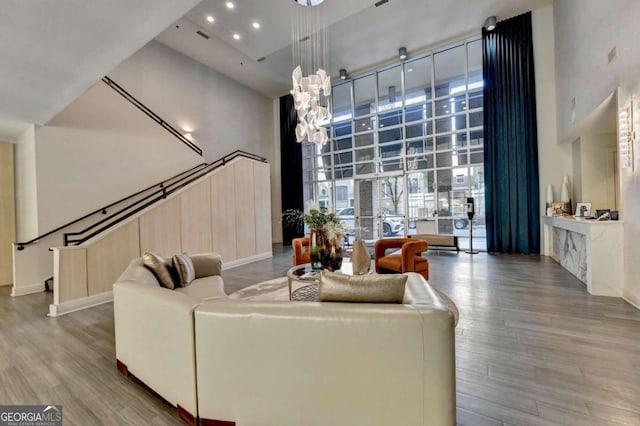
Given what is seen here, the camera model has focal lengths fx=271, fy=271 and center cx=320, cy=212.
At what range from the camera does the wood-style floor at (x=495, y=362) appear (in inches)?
69.7

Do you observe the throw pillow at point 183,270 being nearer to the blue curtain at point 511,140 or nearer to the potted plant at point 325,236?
the potted plant at point 325,236

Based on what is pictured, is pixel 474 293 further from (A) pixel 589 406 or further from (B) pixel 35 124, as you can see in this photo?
(B) pixel 35 124

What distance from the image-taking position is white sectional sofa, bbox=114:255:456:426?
1315 millimetres

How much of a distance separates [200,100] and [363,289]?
9.10 m

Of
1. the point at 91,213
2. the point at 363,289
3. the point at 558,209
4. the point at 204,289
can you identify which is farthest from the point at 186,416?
the point at 558,209

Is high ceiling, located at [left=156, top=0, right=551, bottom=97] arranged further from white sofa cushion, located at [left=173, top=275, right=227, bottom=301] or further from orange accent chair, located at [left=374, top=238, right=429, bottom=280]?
white sofa cushion, located at [left=173, top=275, right=227, bottom=301]

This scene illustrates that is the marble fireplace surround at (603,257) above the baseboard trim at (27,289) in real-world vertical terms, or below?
above

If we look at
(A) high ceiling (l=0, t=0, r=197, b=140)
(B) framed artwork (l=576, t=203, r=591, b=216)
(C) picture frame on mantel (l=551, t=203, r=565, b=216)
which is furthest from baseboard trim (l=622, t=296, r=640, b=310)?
(A) high ceiling (l=0, t=0, r=197, b=140)

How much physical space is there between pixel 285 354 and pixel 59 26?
3.39 meters

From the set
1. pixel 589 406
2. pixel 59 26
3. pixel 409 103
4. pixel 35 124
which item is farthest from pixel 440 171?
pixel 35 124

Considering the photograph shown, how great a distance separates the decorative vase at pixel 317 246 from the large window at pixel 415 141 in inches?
202

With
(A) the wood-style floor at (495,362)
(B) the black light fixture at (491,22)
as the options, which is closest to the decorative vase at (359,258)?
(A) the wood-style floor at (495,362)

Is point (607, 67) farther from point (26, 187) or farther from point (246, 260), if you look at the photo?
point (26, 187)

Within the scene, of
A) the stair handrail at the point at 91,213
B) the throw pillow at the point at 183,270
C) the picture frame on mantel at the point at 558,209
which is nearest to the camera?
the throw pillow at the point at 183,270
